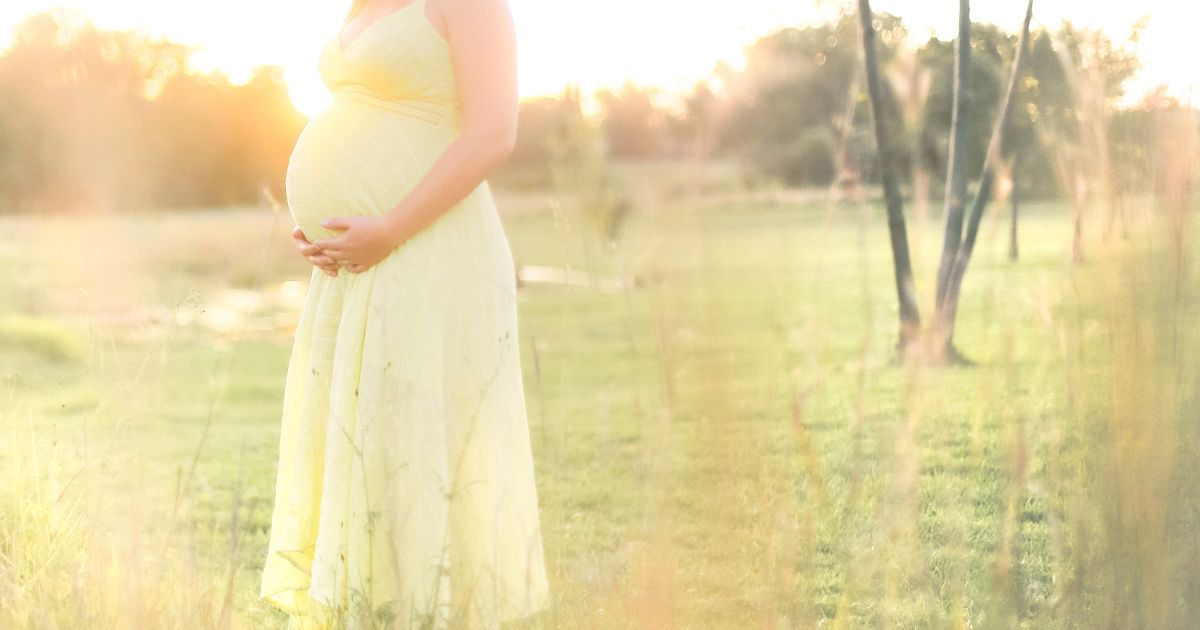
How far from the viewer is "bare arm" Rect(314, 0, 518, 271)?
2.35 metres

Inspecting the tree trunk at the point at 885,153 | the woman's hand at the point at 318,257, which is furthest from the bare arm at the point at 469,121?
the tree trunk at the point at 885,153

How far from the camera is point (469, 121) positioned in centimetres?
237

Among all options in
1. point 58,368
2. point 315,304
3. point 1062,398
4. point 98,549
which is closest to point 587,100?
point 315,304

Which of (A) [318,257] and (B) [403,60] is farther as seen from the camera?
(A) [318,257]

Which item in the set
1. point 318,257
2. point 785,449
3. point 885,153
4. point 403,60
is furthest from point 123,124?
point 785,449

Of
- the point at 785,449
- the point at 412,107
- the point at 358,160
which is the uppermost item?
the point at 412,107

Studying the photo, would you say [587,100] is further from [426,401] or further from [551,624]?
[551,624]

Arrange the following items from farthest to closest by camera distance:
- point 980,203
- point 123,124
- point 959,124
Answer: point 123,124, point 980,203, point 959,124

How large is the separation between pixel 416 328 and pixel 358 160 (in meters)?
0.39

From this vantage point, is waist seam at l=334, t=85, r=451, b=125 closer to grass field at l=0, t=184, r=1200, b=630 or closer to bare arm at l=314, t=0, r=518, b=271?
bare arm at l=314, t=0, r=518, b=271

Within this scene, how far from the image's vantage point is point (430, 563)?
243 centimetres

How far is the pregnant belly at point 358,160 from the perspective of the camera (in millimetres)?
2465

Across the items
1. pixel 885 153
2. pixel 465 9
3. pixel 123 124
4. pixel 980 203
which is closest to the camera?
pixel 465 9

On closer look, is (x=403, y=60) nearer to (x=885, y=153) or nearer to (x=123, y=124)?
(x=885, y=153)
